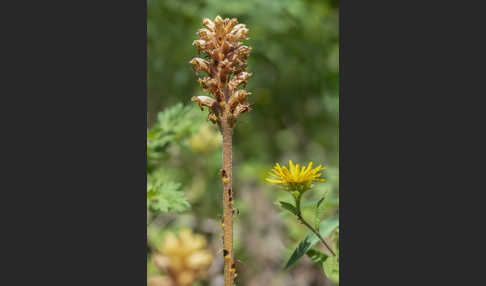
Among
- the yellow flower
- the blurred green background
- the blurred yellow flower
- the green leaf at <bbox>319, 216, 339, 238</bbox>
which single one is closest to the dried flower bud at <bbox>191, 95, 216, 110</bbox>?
the yellow flower

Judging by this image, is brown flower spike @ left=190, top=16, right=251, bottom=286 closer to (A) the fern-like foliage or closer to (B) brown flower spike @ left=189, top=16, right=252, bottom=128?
(B) brown flower spike @ left=189, top=16, right=252, bottom=128

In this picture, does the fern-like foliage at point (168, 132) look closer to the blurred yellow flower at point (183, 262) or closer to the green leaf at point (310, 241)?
the blurred yellow flower at point (183, 262)

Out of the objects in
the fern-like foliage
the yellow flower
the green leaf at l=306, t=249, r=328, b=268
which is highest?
the fern-like foliage

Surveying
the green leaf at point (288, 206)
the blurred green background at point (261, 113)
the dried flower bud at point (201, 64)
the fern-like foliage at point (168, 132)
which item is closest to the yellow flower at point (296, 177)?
the green leaf at point (288, 206)

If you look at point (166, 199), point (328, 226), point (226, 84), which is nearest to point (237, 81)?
point (226, 84)

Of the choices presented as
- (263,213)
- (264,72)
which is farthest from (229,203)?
(264,72)

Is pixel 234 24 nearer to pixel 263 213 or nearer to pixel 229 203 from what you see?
pixel 229 203
